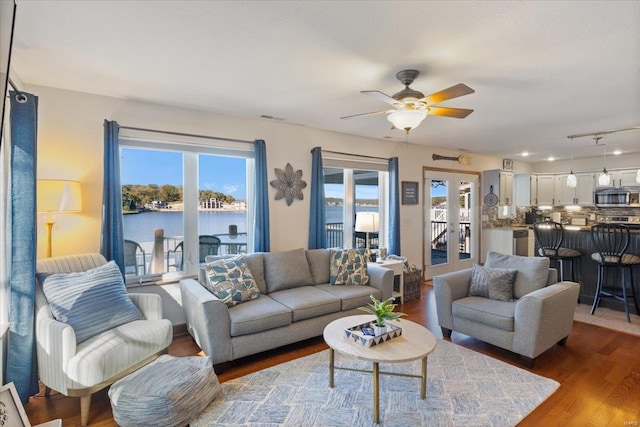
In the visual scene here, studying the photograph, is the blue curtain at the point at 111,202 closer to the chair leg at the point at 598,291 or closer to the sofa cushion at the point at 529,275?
the sofa cushion at the point at 529,275

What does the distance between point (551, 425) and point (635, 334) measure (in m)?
2.41

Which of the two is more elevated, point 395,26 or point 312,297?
point 395,26

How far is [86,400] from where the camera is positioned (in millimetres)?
2217

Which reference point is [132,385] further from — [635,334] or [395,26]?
[635,334]

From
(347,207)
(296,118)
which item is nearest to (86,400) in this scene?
(296,118)

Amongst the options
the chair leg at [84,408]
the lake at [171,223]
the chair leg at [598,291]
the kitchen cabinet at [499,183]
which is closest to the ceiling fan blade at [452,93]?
A: the lake at [171,223]

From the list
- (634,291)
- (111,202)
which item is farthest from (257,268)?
(634,291)

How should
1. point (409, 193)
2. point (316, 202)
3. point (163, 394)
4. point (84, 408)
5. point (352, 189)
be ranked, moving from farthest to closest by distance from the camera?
point (409, 193) < point (352, 189) < point (316, 202) < point (84, 408) < point (163, 394)

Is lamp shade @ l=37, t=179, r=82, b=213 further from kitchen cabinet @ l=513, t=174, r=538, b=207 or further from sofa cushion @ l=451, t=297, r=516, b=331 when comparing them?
kitchen cabinet @ l=513, t=174, r=538, b=207

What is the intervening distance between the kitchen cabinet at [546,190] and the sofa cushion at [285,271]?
696 cm

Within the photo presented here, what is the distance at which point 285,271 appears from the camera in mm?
3822

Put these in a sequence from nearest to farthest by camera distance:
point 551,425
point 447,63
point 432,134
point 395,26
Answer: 1. point 395,26
2. point 551,425
3. point 447,63
4. point 432,134

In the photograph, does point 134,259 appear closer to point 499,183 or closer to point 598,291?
point 598,291

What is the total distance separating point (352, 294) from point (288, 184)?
1692 mm
